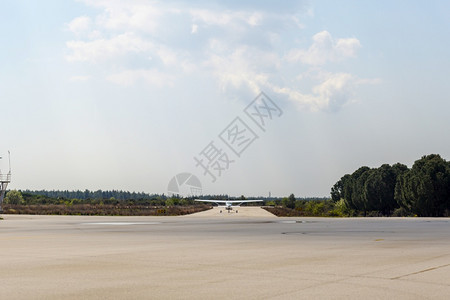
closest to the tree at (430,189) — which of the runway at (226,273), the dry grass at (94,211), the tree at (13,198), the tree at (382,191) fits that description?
the tree at (382,191)

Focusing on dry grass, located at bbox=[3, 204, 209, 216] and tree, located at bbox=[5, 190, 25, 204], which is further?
tree, located at bbox=[5, 190, 25, 204]

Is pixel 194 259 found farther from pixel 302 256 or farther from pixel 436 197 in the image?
pixel 436 197

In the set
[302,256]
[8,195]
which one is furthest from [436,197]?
[8,195]

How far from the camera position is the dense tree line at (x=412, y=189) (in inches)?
3098

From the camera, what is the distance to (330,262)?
14594 millimetres

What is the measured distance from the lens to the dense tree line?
7869 centimetres

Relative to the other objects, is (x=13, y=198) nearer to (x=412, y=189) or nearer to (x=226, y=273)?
(x=412, y=189)

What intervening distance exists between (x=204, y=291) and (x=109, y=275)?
2.98 metres

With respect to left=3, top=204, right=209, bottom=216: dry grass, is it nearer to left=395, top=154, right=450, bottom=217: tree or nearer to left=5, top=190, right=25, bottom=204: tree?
left=395, top=154, right=450, bottom=217: tree

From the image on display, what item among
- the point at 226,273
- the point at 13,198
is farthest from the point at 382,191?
the point at 13,198

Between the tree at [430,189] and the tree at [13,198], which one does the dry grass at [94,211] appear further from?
the tree at [13,198]

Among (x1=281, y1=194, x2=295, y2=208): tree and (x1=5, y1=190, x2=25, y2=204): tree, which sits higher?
(x1=5, y1=190, x2=25, y2=204): tree

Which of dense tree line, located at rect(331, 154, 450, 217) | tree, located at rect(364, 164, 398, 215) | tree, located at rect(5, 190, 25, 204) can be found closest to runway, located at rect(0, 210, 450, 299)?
dense tree line, located at rect(331, 154, 450, 217)

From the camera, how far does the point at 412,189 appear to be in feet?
263
